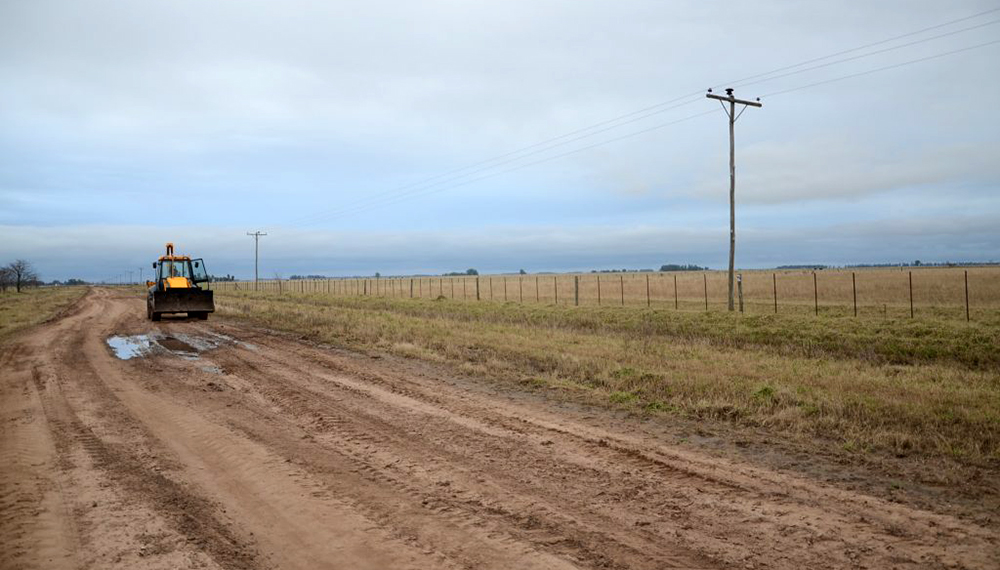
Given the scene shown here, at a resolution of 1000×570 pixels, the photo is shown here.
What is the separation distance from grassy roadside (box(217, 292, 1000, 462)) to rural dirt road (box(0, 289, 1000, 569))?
6.56 ft

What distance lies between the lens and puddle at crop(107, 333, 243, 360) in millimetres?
15625

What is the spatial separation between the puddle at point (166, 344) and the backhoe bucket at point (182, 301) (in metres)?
5.75

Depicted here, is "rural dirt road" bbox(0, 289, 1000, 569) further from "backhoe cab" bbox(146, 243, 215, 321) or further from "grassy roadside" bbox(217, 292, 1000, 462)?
"backhoe cab" bbox(146, 243, 215, 321)

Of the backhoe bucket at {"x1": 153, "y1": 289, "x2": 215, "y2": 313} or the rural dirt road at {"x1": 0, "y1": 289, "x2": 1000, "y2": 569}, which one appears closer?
the rural dirt road at {"x1": 0, "y1": 289, "x2": 1000, "y2": 569}

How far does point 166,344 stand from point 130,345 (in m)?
0.94

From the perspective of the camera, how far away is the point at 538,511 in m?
5.23

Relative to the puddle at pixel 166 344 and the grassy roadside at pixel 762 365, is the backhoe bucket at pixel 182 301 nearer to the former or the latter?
the grassy roadside at pixel 762 365

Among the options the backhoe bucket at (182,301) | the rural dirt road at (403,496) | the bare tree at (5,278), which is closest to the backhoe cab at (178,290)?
the backhoe bucket at (182,301)

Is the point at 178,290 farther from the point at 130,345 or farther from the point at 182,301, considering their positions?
the point at 130,345

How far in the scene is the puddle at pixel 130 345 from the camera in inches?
607

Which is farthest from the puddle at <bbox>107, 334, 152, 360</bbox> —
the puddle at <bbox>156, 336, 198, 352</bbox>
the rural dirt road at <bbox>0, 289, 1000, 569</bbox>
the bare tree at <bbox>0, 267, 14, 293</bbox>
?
the bare tree at <bbox>0, 267, 14, 293</bbox>

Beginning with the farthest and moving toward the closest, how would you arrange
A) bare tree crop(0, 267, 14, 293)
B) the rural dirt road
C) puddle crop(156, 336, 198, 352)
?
bare tree crop(0, 267, 14, 293), puddle crop(156, 336, 198, 352), the rural dirt road

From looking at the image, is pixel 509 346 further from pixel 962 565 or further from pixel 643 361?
pixel 962 565

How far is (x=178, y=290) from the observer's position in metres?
25.9
